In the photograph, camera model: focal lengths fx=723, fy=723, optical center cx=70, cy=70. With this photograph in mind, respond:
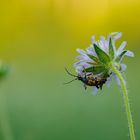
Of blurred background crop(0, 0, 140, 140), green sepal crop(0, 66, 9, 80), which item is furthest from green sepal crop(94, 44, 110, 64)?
green sepal crop(0, 66, 9, 80)

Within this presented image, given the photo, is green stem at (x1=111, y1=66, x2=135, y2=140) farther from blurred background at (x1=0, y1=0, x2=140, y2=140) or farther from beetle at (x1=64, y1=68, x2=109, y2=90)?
blurred background at (x1=0, y1=0, x2=140, y2=140)

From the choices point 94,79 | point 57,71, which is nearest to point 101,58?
point 94,79

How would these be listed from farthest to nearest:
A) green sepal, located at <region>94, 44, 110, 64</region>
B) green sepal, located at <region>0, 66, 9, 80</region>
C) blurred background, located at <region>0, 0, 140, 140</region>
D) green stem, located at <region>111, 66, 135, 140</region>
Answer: blurred background, located at <region>0, 0, 140, 140</region> → green sepal, located at <region>0, 66, 9, 80</region> → green sepal, located at <region>94, 44, 110, 64</region> → green stem, located at <region>111, 66, 135, 140</region>

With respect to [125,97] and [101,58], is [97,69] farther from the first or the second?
[125,97]

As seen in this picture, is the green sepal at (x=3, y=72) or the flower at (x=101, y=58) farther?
the green sepal at (x=3, y=72)

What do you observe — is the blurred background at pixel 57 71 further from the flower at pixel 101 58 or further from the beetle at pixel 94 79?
the flower at pixel 101 58

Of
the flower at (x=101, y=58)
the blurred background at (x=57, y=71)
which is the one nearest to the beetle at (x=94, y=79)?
the flower at (x=101, y=58)

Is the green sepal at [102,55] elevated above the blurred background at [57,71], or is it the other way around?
the blurred background at [57,71]

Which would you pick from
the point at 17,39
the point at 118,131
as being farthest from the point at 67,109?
the point at 17,39

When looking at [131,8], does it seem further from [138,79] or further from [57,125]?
[57,125]
